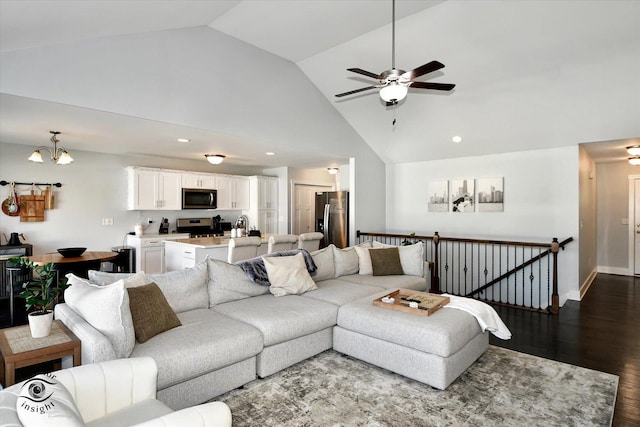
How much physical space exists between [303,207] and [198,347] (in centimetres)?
694

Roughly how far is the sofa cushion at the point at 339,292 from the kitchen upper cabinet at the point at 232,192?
424 centimetres

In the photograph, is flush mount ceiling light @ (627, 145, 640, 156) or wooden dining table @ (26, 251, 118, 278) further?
flush mount ceiling light @ (627, 145, 640, 156)

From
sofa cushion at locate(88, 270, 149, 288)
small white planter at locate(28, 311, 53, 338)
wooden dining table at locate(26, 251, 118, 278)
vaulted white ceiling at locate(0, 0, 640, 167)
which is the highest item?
vaulted white ceiling at locate(0, 0, 640, 167)

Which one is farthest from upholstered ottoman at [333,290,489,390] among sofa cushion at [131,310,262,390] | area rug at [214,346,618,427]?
sofa cushion at [131,310,262,390]

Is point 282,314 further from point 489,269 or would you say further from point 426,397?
point 489,269

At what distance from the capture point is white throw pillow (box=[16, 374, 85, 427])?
1202 millimetres

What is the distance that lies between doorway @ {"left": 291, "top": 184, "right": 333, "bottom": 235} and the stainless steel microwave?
208 centimetres

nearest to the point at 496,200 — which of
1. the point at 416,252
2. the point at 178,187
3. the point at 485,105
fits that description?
the point at 485,105

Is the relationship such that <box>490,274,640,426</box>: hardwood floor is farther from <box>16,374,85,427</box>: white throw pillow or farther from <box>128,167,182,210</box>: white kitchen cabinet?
<box>128,167,182,210</box>: white kitchen cabinet

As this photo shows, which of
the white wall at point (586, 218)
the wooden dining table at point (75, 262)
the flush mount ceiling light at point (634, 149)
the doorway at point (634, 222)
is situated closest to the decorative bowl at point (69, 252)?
the wooden dining table at point (75, 262)

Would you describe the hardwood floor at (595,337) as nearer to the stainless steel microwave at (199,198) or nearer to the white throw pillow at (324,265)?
the white throw pillow at (324,265)

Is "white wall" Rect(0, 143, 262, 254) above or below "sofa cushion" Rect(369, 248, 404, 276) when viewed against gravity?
above

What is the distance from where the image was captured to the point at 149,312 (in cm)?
262

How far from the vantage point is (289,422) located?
2.36 m
